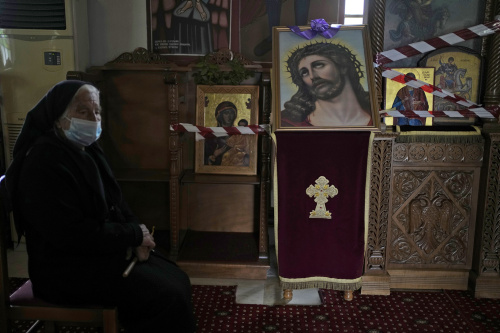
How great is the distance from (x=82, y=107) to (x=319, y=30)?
1653mm

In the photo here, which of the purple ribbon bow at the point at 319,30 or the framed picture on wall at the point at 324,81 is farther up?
the purple ribbon bow at the point at 319,30

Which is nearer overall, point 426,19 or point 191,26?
point 426,19

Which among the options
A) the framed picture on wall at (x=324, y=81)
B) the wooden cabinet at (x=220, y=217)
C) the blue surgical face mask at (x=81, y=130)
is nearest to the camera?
the blue surgical face mask at (x=81, y=130)

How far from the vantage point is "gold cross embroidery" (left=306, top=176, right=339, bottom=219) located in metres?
2.84

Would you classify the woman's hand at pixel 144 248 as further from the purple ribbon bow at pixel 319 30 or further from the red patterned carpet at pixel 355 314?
the purple ribbon bow at pixel 319 30

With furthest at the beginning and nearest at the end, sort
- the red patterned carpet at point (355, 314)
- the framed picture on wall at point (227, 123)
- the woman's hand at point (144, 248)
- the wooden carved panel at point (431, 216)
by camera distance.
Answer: the framed picture on wall at point (227, 123) → the wooden carved panel at point (431, 216) → the red patterned carpet at point (355, 314) → the woman's hand at point (144, 248)

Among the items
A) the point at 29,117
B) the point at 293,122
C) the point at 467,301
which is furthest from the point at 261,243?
the point at 29,117

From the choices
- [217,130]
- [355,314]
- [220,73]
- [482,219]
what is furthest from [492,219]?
[220,73]

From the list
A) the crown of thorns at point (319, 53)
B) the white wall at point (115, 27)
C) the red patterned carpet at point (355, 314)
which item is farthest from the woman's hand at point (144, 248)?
the white wall at point (115, 27)

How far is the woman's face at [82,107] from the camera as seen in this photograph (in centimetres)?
198

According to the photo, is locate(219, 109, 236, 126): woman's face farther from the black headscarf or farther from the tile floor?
the black headscarf

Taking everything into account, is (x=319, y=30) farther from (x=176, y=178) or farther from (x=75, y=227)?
(x=75, y=227)

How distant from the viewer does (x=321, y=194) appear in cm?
285

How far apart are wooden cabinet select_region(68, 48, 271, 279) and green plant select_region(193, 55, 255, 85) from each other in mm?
137
